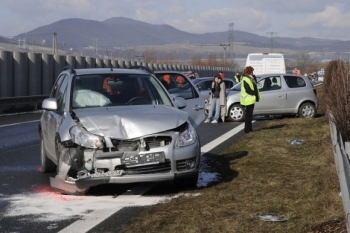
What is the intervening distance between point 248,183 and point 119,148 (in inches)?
74.3

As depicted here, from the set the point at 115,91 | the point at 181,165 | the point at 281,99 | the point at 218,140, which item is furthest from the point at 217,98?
the point at 181,165

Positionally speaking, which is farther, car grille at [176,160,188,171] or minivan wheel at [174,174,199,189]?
minivan wheel at [174,174,199,189]

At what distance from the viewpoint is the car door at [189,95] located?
490 inches

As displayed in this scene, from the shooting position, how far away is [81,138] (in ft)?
27.6

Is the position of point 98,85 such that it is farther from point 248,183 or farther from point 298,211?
point 298,211

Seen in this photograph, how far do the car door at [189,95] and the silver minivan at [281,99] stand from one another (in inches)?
223

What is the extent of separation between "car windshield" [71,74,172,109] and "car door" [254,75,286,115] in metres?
12.4

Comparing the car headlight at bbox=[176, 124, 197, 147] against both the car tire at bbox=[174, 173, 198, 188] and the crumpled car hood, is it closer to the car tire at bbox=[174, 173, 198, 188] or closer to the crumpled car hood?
the crumpled car hood

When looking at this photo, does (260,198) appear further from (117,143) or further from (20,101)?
(20,101)

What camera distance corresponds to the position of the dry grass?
669 cm

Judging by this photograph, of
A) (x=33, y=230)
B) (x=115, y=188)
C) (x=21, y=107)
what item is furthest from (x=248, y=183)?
(x=21, y=107)

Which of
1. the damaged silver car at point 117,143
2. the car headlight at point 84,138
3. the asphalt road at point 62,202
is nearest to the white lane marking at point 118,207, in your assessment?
the asphalt road at point 62,202

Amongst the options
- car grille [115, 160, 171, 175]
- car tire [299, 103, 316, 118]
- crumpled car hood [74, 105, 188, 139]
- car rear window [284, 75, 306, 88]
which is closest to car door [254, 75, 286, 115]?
car rear window [284, 75, 306, 88]

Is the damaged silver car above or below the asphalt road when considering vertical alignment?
above
